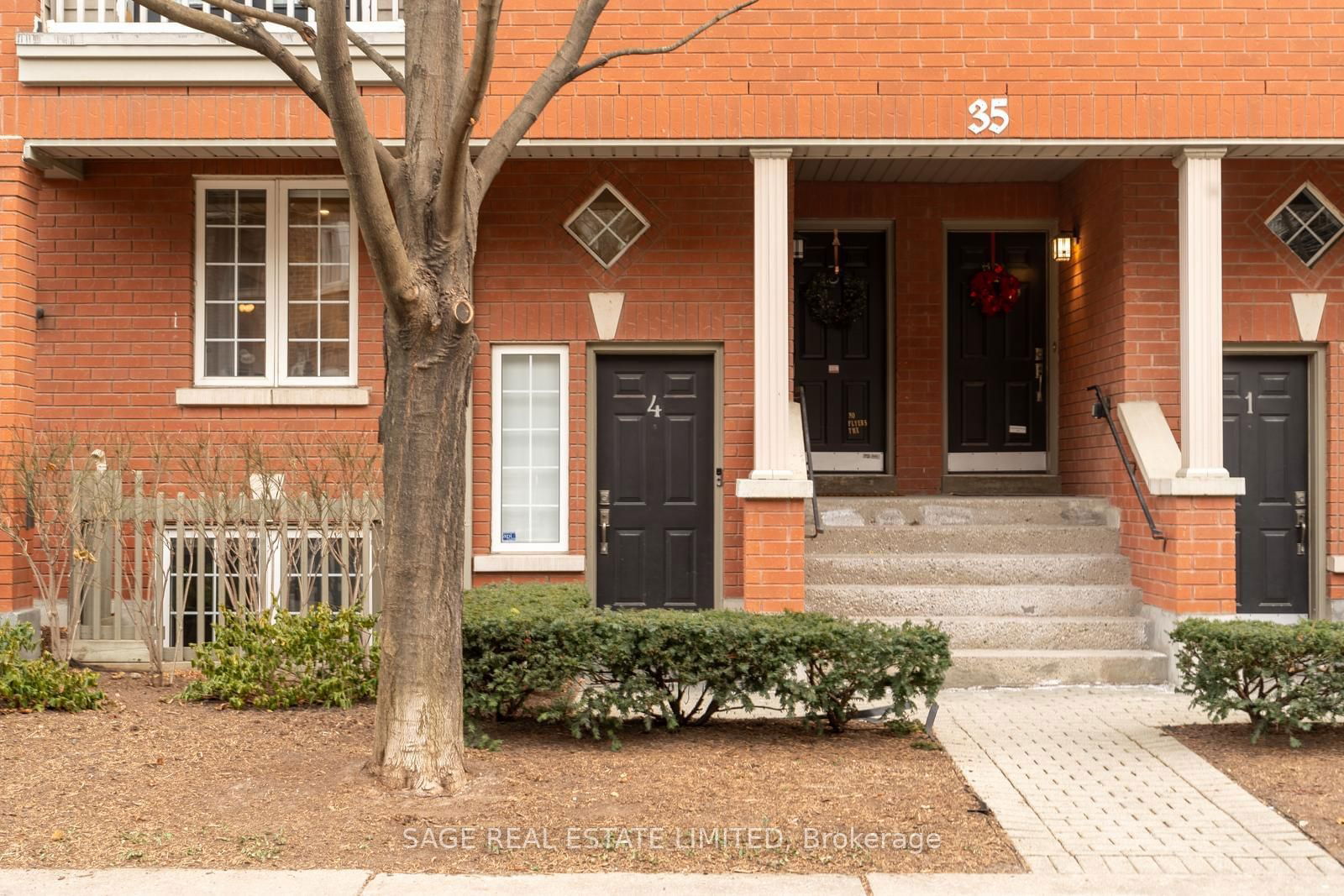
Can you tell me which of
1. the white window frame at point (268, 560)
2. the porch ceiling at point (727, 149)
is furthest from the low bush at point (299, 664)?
the porch ceiling at point (727, 149)

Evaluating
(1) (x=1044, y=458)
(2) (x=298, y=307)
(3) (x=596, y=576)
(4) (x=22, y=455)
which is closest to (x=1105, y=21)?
(1) (x=1044, y=458)

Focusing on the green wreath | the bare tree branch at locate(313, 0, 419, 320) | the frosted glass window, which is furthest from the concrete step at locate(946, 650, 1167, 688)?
the bare tree branch at locate(313, 0, 419, 320)

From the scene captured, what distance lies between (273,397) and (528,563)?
8.05 ft

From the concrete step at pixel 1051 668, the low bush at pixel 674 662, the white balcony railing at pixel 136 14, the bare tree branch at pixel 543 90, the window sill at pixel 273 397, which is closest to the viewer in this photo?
the bare tree branch at pixel 543 90

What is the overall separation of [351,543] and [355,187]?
4.19 metres

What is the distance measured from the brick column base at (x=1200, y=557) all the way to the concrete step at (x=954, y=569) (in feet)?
2.61

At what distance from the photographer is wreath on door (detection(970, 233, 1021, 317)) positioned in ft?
39.0

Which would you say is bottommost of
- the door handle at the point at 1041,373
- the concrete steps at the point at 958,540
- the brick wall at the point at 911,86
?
the concrete steps at the point at 958,540

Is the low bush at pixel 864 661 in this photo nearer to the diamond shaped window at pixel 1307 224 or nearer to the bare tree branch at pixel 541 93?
the bare tree branch at pixel 541 93

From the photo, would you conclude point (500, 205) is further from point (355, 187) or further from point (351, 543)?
point (355, 187)

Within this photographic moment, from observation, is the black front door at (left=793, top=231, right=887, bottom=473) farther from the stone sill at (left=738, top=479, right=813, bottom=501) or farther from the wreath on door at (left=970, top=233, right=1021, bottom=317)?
the stone sill at (left=738, top=479, right=813, bottom=501)

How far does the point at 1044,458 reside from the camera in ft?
39.3

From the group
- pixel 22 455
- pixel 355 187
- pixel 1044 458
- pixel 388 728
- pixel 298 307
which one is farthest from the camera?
pixel 1044 458

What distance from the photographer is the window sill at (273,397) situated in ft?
33.0
